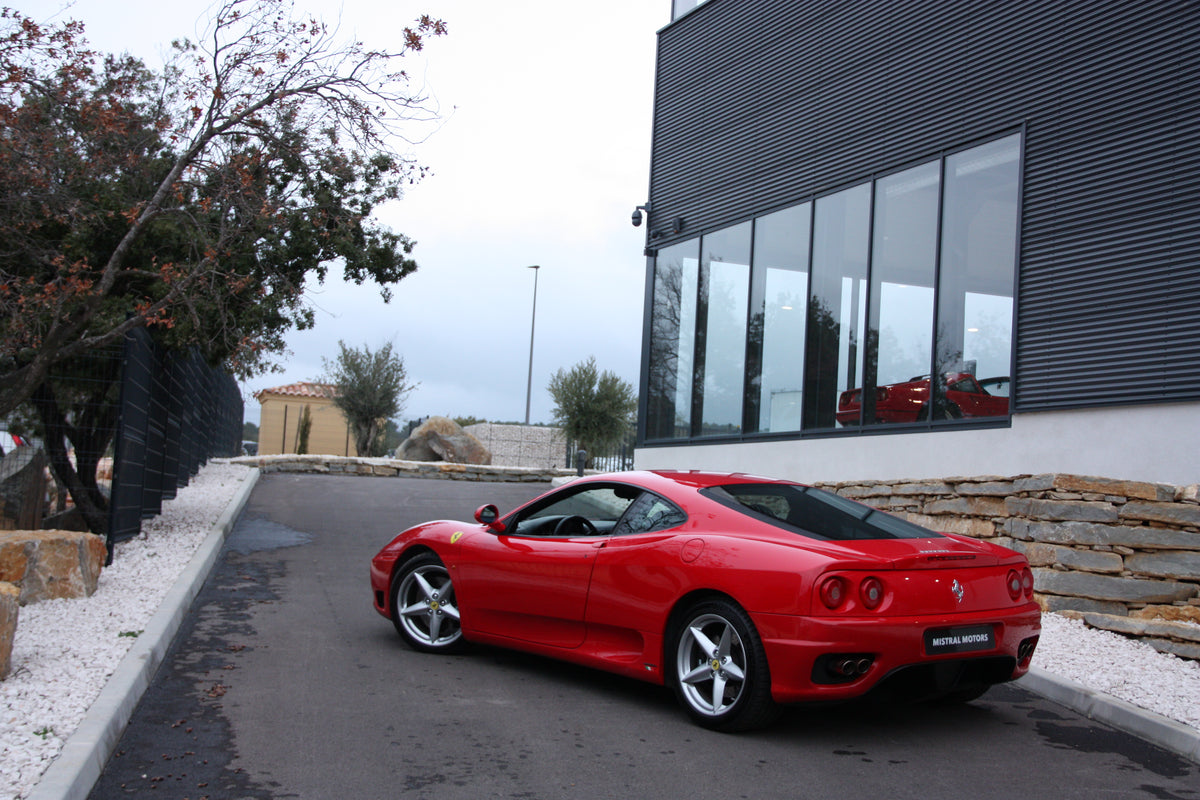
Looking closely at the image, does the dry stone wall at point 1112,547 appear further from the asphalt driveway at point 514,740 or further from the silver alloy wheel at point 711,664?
the silver alloy wheel at point 711,664

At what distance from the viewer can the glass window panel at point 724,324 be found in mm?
15977

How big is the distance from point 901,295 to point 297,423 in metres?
40.8

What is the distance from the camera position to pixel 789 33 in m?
15.6

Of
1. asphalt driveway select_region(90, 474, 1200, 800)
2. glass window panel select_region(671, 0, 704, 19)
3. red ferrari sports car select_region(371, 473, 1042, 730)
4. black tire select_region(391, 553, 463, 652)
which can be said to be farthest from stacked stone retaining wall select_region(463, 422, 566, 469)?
red ferrari sports car select_region(371, 473, 1042, 730)

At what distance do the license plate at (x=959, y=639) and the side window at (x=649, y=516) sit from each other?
1.42 meters

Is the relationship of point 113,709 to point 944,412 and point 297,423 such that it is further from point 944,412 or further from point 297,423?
point 297,423

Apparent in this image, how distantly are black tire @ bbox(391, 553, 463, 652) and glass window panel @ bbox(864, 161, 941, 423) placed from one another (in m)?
7.28

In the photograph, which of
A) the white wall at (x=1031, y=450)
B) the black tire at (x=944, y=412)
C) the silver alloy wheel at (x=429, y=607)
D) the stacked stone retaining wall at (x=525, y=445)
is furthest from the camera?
the stacked stone retaining wall at (x=525, y=445)

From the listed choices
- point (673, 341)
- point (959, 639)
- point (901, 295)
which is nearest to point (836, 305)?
point (901, 295)

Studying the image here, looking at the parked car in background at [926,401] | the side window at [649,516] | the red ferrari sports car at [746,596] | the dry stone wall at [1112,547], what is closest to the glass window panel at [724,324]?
the parked car in background at [926,401]

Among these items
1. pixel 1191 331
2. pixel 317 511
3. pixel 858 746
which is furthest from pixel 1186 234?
pixel 317 511

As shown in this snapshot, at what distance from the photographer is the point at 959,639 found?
5.05m

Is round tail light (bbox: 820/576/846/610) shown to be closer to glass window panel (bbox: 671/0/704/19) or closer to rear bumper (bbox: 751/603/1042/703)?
rear bumper (bbox: 751/603/1042/703)

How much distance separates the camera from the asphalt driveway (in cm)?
440
